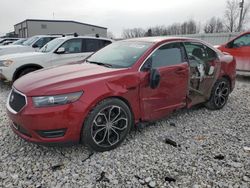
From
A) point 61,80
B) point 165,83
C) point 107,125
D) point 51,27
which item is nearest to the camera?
point 61,80

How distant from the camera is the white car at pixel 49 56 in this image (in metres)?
6.53

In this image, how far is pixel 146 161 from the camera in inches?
121

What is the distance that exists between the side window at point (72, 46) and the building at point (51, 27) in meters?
32.8

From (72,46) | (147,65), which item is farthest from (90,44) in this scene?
(147,65)

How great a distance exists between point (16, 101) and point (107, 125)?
1.23m

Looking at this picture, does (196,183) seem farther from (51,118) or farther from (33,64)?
(33,64)

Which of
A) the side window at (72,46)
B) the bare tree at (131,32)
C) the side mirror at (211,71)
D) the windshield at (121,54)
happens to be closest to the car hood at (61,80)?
the windshield at (121,54)

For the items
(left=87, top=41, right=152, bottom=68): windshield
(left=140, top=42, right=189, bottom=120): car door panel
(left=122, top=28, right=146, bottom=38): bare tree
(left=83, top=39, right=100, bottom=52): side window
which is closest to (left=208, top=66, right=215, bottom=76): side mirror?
(left=140, top=42, right=189, bottom=120): car door panel

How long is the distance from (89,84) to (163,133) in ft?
5.20

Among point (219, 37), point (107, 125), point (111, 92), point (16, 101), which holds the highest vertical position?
point (219, 37)

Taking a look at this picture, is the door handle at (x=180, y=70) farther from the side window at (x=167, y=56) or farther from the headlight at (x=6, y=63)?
the headlight at (x=6, y=63)

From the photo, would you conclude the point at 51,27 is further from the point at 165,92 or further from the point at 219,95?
the point at 165,92

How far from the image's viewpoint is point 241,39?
7.89 meters

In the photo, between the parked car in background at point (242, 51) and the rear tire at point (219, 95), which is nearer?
the rear tire at point (219, 95)
